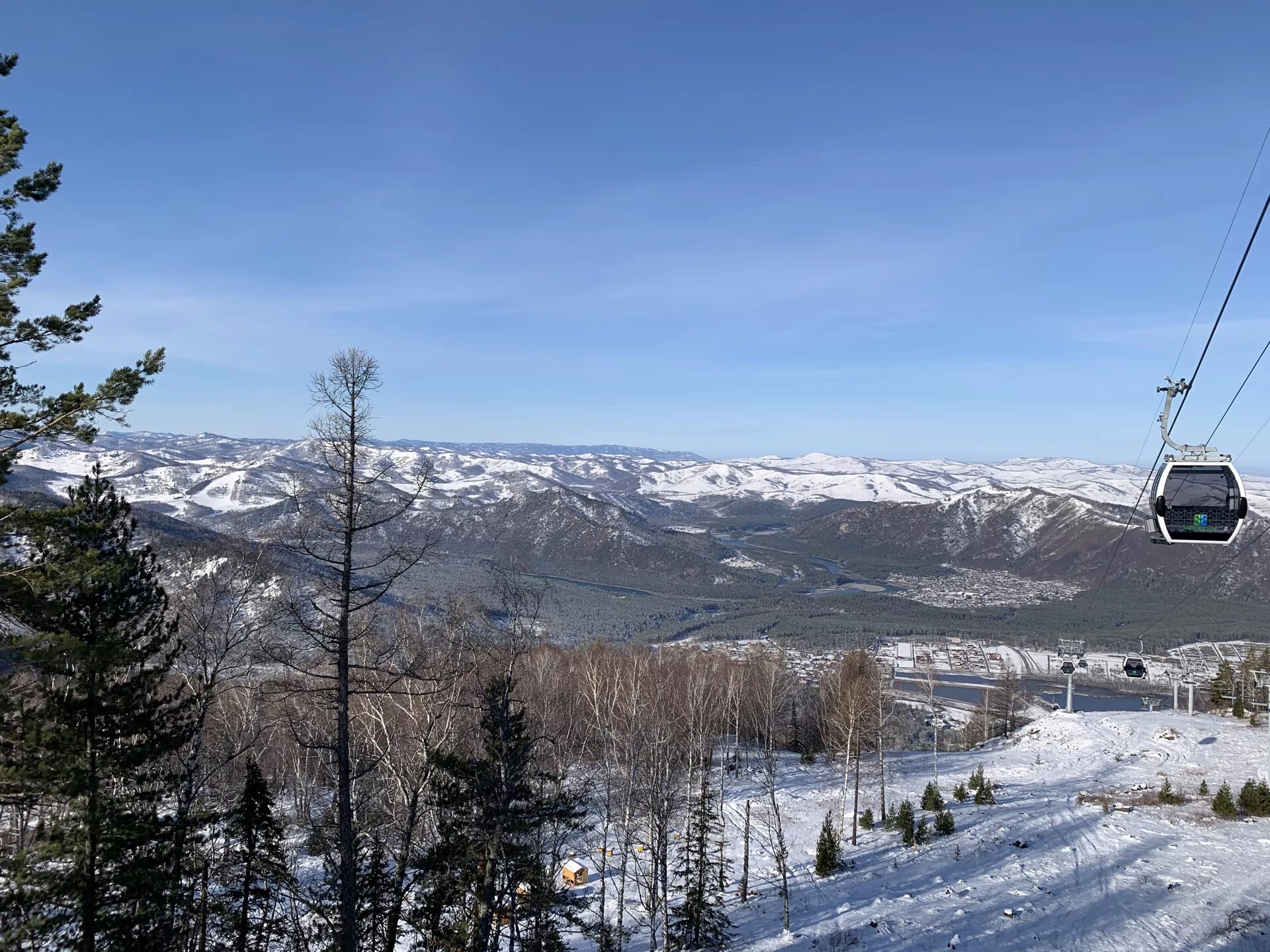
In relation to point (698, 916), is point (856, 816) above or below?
below

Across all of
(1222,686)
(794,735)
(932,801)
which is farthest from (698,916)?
(1222,686)

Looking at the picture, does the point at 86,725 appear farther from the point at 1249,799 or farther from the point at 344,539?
the point at 1249,799

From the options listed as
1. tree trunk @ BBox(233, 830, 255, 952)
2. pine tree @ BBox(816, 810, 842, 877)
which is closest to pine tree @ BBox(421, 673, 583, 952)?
tree trunk @ BBox(233, 830, 255, 952)

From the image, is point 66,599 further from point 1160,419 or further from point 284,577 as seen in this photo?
point 1160,419

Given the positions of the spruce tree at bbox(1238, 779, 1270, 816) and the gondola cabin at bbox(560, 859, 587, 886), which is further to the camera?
the gondola cabin at bbox(560, 859, 587, 886)

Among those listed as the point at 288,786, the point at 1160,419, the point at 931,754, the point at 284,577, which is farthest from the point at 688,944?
the point at 931,754

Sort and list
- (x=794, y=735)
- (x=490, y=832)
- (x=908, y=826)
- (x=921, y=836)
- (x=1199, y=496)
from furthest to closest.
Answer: (x=794, y=735), (x=921, y=836), (x=908, y=826), (x=490, y=832), (x=1199, y=496)

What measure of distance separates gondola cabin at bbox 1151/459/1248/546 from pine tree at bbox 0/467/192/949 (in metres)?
16.1

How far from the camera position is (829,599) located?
183125 millimetres

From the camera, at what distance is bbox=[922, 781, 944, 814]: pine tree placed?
93.1 ft

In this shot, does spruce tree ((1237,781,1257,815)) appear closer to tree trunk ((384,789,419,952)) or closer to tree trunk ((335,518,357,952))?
tree trunk ((384,789,419,952))

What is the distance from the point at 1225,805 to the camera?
24062 mm

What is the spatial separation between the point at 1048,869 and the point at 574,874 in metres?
16.5

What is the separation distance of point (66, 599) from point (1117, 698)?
129298mm
